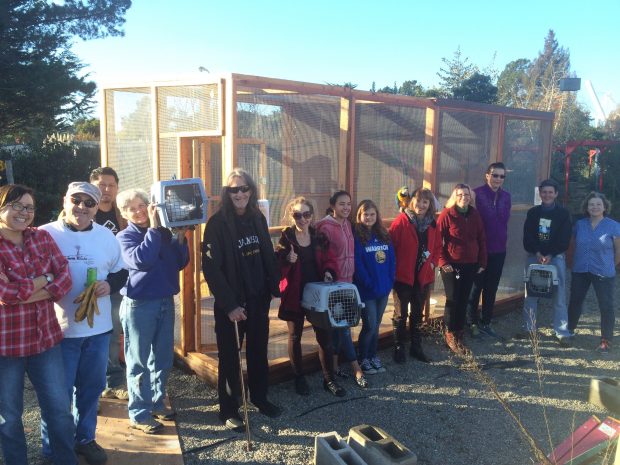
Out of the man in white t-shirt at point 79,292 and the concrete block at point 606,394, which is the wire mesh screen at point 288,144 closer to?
the man in white t-shirt at point 79,292

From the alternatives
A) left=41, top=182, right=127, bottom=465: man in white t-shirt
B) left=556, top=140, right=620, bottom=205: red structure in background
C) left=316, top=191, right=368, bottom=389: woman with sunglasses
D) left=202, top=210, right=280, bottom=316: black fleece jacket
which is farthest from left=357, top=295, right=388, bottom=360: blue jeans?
left=556, top=140, right=620, bottom=205: red structure in background

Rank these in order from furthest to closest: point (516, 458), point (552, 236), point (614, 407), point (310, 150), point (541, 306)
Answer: point (541, 306) < point (552, 236) < point (310, 150) < point (614, 407) < point (516, 458)

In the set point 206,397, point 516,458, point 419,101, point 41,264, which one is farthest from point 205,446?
point 419,101

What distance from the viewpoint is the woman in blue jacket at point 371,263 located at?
464cm

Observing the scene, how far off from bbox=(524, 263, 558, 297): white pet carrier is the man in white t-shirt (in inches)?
170

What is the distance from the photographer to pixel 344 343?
15.4 ft

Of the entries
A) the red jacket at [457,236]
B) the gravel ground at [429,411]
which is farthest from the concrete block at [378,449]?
the red jacket at [457,236]

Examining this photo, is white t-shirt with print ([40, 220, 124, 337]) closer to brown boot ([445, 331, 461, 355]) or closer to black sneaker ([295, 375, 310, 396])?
black sneaker ([295, 375, 310, 396])

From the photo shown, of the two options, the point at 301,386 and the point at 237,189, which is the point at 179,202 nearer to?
the point at 237,189

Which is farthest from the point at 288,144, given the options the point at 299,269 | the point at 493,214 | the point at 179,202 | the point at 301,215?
the point at 493,214

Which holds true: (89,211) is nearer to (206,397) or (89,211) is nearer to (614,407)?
(206,397)

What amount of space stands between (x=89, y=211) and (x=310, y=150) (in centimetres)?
218

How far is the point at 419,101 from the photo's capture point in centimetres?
546

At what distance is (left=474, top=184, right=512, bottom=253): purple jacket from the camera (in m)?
5.84
